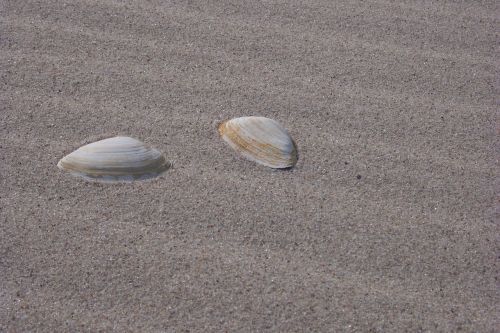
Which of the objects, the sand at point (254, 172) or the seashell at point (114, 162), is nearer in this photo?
the sand at point (254, 172)

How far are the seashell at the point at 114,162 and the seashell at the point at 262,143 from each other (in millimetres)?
219

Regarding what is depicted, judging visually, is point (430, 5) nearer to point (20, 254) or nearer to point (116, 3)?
point (116, 3)

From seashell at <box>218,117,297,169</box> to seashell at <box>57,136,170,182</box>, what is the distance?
0.72ft

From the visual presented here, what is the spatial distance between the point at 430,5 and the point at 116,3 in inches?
45.3

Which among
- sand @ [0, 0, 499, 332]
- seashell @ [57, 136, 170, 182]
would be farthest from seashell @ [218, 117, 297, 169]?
seashell @ [57, 136, 170, 182]

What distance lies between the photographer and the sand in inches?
55.4

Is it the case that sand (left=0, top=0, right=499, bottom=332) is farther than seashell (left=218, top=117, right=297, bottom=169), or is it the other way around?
seashell (left=218, top=117, right=297, bottom=169)

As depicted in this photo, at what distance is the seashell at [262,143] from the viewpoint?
1.67 m

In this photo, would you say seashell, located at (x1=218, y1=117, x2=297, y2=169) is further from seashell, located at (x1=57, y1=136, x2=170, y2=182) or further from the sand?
seashell, located at (x1=57, y1=136, x2=170, y2=182)

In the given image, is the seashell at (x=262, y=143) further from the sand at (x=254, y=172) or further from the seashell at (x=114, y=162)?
the seashell at (x=114, y=162)

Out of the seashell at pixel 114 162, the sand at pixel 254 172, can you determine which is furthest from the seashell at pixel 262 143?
the seashell at pixel 114 162

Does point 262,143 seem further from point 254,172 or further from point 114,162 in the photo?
point 114,162

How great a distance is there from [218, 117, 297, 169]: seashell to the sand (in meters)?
0.03

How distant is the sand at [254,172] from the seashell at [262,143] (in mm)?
27
